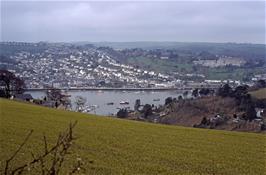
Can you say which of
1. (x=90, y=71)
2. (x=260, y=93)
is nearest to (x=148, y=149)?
(x=260, y=93)

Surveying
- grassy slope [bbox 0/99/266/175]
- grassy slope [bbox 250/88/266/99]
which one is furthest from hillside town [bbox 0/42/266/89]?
grassy slope [bbox 0/99/266/175]

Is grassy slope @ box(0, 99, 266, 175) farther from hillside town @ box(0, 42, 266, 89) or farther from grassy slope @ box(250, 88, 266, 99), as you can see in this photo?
hillside town @ box(0, 42, 266, 89)

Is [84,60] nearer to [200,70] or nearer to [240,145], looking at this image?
[200,70]

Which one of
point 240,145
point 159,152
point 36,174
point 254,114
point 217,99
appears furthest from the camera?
point 217,99

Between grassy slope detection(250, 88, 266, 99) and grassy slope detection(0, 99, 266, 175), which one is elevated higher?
grassy slope detection(0, 99, 266, 175)

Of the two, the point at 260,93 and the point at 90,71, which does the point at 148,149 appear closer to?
the point at 260,93

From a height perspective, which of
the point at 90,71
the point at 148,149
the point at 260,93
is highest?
the point at 148,149

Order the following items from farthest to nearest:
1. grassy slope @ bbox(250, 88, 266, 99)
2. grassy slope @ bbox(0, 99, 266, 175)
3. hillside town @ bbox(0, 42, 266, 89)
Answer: hillside town @ bbox(0, 42, 266, 89)
grassy slope @ bbox(250, 88, 266, 99)
grassy slope @ bbox(0, 99, 266, 175)

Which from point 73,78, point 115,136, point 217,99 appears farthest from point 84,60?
point 115,136
